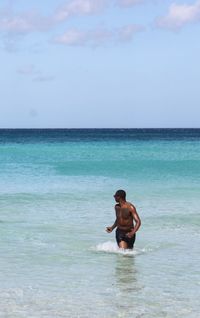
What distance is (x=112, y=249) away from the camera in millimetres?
12797

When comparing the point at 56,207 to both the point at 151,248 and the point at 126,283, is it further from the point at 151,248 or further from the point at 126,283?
the point at 126,283

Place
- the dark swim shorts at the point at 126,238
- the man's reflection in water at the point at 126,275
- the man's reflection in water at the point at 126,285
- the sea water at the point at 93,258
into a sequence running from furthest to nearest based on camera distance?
the dark swim shorts at the point at 126,238 < the man's reflection in water at the point at 126,275 < the sea water at the point at 93,258 < the man's reflection in water at the point at 126,285

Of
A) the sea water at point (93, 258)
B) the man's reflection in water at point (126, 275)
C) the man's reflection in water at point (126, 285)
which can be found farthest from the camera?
the man's reflection in water at point (126, 275)

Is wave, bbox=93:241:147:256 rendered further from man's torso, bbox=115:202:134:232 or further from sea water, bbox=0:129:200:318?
man's torso, bbox=115:202:134:232

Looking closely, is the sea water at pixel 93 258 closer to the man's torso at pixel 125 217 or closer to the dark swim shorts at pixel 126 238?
the dark swim shorts at pixel 126 238

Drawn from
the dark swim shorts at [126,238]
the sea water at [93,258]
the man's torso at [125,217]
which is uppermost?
the man's torso at [125,217]

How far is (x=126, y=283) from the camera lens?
10289 millimetres

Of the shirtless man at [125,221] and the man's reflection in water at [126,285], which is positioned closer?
the man's reflection in water at [126,285]

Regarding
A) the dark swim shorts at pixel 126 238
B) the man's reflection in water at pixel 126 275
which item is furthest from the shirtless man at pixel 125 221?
the man's reflection in water at pixel 126 275

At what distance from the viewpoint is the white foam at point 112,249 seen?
41.3ft

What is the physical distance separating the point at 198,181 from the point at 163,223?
41.0 feet

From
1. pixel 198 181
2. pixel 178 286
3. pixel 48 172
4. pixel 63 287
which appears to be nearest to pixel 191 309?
pixel 178 286

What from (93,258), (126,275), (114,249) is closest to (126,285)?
(126,275)

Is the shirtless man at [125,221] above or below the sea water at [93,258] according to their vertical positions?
above
